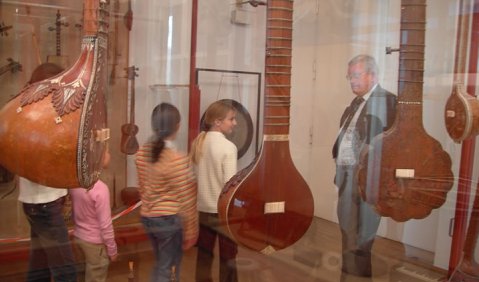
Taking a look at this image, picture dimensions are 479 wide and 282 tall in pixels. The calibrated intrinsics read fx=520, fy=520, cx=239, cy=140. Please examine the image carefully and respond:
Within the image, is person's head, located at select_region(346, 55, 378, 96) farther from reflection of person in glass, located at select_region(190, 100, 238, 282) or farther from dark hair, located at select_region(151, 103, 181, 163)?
dark hair, located at select_region(151, 103, 181, 163)

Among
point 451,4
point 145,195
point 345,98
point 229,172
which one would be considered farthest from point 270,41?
point 451,4

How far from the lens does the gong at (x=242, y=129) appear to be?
2.47 metres

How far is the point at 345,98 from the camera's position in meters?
2.84

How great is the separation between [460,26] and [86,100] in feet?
6.65

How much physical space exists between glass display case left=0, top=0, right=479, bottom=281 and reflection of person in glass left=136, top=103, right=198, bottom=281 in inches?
3.7

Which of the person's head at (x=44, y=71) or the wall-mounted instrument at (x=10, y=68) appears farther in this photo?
the wall-mounted instrument at (x=10, y=68)

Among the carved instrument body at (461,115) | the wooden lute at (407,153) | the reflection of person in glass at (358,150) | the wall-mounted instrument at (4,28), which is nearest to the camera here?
the wall-mounted instrument at (4,28)

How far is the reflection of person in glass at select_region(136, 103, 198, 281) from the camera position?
173cm

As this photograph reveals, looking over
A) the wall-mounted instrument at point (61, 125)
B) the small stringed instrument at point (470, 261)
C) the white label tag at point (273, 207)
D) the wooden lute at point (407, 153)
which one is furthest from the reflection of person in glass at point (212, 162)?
the small stringed instrument at point (470, 261)

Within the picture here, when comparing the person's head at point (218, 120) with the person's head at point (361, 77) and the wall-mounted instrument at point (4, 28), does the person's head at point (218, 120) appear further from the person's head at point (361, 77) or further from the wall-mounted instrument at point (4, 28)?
the wall-mounted instrument at point (4, 28)

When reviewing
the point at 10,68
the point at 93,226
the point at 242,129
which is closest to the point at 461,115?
the point at 242,129

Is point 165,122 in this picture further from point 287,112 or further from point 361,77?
point 361,77

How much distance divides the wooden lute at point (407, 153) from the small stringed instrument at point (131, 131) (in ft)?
2.83

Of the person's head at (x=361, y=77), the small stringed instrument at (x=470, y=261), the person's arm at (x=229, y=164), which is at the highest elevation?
the person's head at (x=361, y=77)
